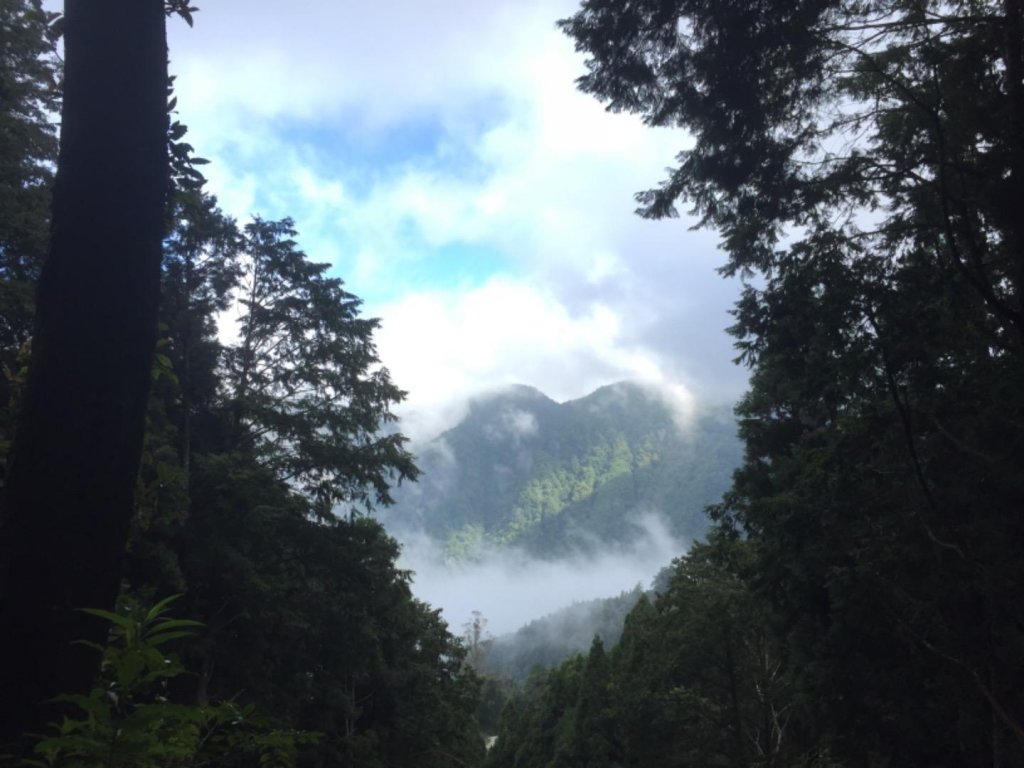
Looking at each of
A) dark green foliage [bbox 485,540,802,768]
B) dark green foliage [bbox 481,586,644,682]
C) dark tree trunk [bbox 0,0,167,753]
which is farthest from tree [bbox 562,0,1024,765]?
dark green foliage [bbox 481,586,644,682]

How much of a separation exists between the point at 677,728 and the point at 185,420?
52.7 feet

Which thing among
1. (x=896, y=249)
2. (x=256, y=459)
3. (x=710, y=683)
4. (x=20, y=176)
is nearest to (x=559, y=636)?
(x=710, y=683)

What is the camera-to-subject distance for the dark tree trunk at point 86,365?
7.04 ft

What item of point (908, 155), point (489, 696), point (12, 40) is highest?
point (12, 40)

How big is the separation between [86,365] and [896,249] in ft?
23.2

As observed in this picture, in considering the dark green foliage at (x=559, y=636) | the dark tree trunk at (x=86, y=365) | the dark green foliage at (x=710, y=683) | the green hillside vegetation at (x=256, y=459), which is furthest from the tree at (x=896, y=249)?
the dark green foliage at (x=559, y=636)

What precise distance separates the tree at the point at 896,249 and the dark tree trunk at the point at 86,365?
562 cm

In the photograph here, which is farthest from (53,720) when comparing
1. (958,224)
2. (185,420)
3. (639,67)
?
(185,420)

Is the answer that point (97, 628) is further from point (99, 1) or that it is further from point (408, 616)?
point (408, 616)

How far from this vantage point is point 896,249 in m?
6.91

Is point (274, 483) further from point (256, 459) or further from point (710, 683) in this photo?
point (710, 683)

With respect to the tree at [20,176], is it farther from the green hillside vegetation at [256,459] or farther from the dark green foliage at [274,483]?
the dark green foliage at [274,483]

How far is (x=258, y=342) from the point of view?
16.0 metres

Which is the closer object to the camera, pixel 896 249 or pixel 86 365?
pixel 86 365
